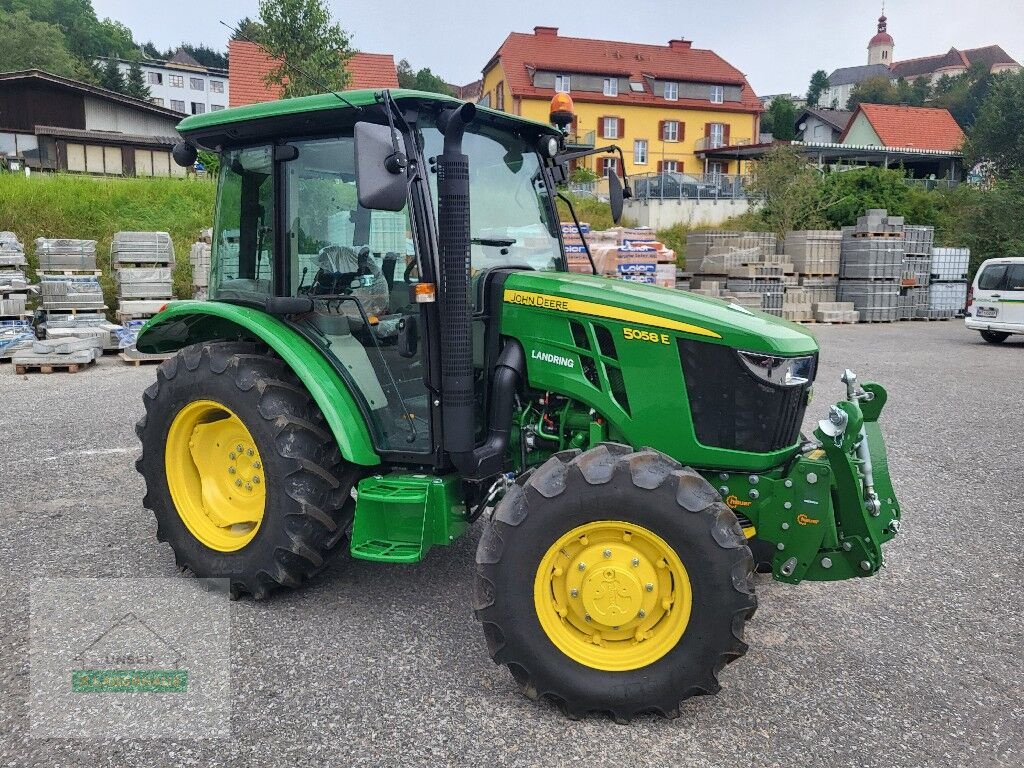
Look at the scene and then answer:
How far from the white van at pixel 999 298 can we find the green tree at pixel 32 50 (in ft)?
180

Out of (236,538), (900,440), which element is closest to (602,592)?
(236,538)

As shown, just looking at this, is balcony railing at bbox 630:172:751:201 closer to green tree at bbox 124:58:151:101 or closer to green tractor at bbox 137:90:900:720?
green tractor at bbox 137:90:900:720

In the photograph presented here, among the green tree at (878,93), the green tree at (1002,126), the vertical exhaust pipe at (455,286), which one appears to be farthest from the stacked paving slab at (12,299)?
the green tree at (878,93)

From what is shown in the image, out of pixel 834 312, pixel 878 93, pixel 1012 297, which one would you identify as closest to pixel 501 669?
pixel 1012 297

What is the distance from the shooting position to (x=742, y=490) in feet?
11.2

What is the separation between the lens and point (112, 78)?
60.2 m

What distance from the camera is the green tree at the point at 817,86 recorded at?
4798 inches

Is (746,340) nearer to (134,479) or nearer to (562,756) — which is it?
(562,756)

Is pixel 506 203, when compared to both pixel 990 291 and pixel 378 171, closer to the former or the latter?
pixel 378 171

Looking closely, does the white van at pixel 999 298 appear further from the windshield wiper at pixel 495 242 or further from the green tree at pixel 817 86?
the green tree at pixel 817 86

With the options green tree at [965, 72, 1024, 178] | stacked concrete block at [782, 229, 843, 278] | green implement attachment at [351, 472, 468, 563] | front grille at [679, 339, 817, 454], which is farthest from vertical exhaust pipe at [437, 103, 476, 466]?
green tree at [965, 72, 1024, 178]

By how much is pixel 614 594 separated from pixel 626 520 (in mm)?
286

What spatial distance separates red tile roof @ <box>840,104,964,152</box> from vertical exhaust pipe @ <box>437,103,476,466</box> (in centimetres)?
5691

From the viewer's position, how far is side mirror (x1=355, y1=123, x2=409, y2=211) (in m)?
3.02
